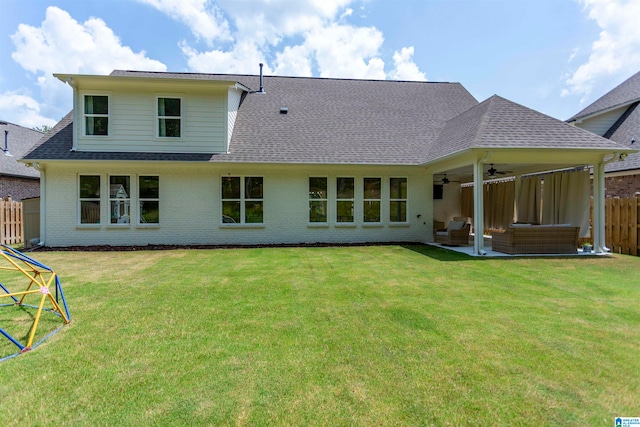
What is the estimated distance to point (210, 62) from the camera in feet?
62.5

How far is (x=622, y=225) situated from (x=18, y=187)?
27.4m

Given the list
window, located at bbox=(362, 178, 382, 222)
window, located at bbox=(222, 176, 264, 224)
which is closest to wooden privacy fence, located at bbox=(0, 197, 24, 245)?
window, located at bbox=(222, 176, 264, 224)

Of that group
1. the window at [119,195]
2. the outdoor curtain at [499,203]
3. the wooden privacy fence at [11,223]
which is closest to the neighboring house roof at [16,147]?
the wooden privacy fence at [11,223]

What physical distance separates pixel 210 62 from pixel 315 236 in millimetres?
12893

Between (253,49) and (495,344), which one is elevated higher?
(253,49)

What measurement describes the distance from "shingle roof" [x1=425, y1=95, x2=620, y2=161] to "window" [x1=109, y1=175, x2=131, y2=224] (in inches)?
437

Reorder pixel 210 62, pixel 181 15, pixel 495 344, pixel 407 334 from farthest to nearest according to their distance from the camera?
1. pixel 210 62
2. pixel 181 15
3. pixel 407 334
4. pixel 495 344

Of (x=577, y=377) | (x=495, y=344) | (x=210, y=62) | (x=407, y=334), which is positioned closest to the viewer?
(x=577, y=377)

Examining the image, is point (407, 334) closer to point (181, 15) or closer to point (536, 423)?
point (536, 423)

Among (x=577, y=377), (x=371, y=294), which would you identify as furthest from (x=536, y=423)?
(x=371, y=294)

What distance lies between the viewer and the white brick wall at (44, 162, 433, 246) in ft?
38.8

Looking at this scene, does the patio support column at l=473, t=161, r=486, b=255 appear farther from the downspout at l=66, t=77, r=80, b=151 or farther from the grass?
the downspout at l=66, t=77, r=80, b=151

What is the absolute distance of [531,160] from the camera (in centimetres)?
1004

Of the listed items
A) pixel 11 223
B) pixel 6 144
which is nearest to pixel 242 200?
pixel 11 223
